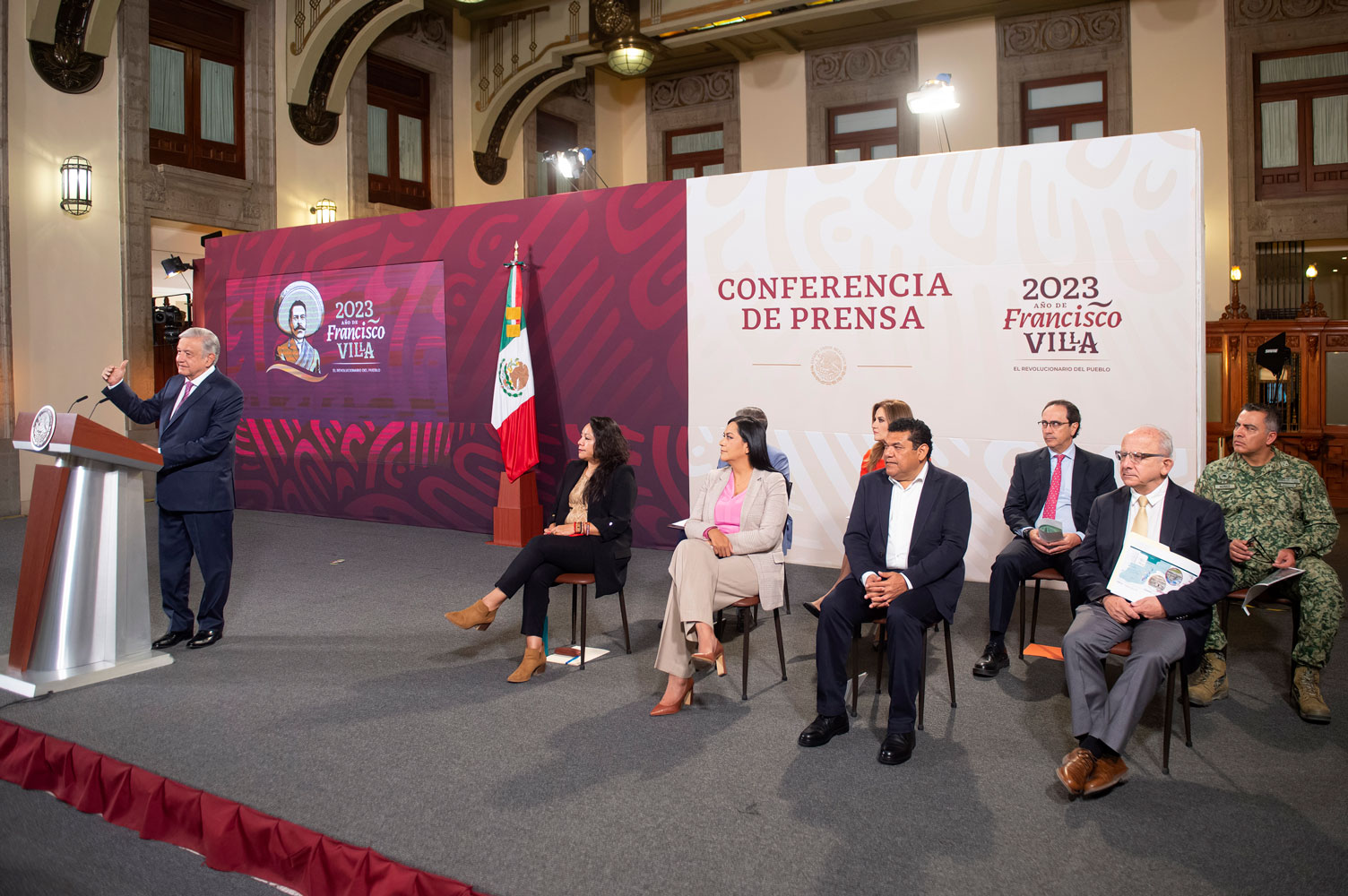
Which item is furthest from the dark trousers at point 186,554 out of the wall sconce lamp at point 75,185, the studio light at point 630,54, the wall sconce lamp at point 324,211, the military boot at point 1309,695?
the studio light at point 630,54

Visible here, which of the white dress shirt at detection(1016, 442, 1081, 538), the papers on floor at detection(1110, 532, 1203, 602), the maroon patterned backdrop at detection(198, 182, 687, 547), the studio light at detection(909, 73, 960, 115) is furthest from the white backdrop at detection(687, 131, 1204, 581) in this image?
the studio light at detection(909, 73, 960, 115)

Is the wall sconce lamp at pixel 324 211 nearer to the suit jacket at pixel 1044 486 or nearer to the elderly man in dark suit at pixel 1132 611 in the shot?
the suit jacket at pixel 1044 486

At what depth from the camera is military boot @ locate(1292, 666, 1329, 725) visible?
3.26 m

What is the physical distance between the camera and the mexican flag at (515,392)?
661cm

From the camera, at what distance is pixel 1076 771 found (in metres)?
2.68

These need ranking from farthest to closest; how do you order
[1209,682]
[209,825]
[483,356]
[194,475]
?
[483,356]
[194,475]
[1209,682]
[209,825]

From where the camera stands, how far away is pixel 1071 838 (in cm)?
246

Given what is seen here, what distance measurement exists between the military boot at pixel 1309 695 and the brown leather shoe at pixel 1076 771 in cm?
112

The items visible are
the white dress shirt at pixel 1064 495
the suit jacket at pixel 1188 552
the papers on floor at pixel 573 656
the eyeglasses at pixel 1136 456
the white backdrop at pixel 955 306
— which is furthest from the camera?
the white backdrop at pixel 955 306

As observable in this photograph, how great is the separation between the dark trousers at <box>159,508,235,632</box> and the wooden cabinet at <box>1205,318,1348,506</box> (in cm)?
784

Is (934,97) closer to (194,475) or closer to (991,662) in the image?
(991,662)

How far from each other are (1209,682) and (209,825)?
3282 millimetres

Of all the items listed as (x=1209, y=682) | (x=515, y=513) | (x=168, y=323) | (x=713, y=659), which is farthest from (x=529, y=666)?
(x=168, y=323)

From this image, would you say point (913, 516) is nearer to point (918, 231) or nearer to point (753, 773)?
point (753, 773)
